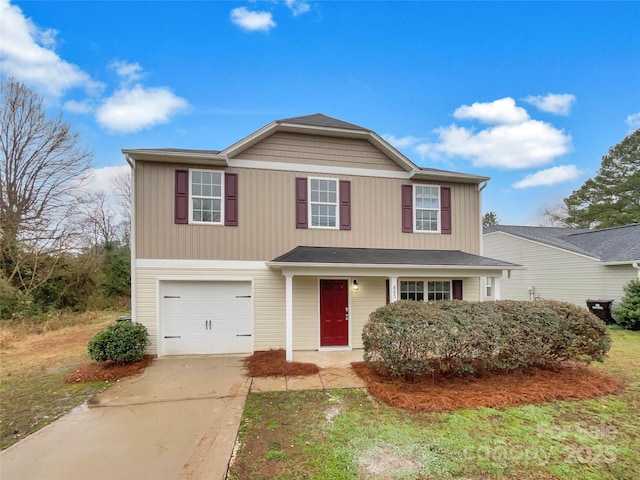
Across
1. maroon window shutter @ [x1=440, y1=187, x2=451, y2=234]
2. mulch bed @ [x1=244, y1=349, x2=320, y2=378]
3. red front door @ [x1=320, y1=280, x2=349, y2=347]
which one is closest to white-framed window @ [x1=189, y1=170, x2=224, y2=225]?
red front door @ [x1=320, y1=280, x2=349, y2=347]

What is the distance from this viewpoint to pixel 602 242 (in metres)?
15.1

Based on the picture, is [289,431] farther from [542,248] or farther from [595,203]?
[595,203]

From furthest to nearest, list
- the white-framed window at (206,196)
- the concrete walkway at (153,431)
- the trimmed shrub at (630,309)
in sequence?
the trimmed shrub at (630,309) → the white-framed window at (206,196) → the concrete walkway at (153,431)

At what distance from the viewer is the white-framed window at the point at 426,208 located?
9852mm

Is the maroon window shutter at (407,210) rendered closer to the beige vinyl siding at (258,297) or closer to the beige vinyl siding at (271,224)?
the beige vinyl siding at (271,224)

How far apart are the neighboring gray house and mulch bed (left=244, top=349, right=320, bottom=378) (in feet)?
28.8

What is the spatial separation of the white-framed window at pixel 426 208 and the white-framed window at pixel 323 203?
8.76 feet

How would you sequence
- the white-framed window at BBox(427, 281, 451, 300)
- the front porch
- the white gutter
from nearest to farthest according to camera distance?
the white gutter < the front porch < the white-framed window at BBox(427, 281, 451, 300)

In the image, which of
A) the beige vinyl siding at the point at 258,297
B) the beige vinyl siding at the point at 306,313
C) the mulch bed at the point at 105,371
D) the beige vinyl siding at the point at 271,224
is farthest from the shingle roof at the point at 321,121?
the mulch bed at the point at 105,371

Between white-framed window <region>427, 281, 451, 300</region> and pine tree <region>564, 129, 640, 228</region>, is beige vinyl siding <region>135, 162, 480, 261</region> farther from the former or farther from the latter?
pine tree <region>564, 129, 640, 228</region>

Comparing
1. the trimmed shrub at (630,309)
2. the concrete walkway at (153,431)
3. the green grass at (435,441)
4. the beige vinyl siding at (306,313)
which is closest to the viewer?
the green grass at (435,441)

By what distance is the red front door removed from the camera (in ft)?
29.5

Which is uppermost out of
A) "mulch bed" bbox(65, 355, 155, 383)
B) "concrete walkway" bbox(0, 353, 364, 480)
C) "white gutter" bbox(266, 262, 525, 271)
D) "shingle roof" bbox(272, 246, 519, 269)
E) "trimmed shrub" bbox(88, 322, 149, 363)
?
"shingle roof" bbox(272, 246, 519, 269)

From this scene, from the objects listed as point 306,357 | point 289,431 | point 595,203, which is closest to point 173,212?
point 306,357
